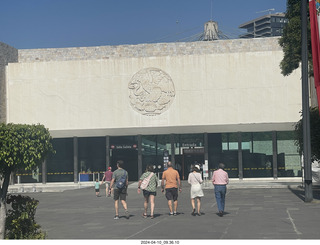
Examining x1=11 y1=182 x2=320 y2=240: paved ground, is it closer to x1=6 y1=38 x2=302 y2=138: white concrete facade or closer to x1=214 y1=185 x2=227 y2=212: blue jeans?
x1=214 y1=185 x2=227 y2=212: blue jeans

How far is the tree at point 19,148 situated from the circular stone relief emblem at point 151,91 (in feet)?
150

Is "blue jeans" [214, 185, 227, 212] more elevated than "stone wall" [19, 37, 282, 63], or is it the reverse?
"stone wall" [19, 37, 282, 63]

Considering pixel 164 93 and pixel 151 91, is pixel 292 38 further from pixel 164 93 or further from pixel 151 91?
pixel 151 91

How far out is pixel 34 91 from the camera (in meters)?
60.9

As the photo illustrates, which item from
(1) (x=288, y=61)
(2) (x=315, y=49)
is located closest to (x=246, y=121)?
(1) (x=288, y=61)

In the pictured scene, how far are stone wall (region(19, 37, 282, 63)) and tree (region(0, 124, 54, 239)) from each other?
50806 millimetres

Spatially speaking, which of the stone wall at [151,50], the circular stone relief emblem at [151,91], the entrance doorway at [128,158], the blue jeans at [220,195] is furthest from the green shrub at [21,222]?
the stone wall at [151,50]

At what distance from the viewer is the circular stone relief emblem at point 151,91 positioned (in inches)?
2344

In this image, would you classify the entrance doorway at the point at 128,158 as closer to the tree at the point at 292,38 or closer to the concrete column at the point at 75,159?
the concrete column at the point at 75,159

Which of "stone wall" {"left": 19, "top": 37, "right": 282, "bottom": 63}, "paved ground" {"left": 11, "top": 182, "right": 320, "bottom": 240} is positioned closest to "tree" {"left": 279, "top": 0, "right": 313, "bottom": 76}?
"paved ground" {"left": 11, "top": 182, "right": 320, "bottom": 240}

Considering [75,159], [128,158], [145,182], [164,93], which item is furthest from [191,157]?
[145,182]

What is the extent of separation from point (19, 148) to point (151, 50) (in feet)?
170

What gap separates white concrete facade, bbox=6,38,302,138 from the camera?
58.2m
